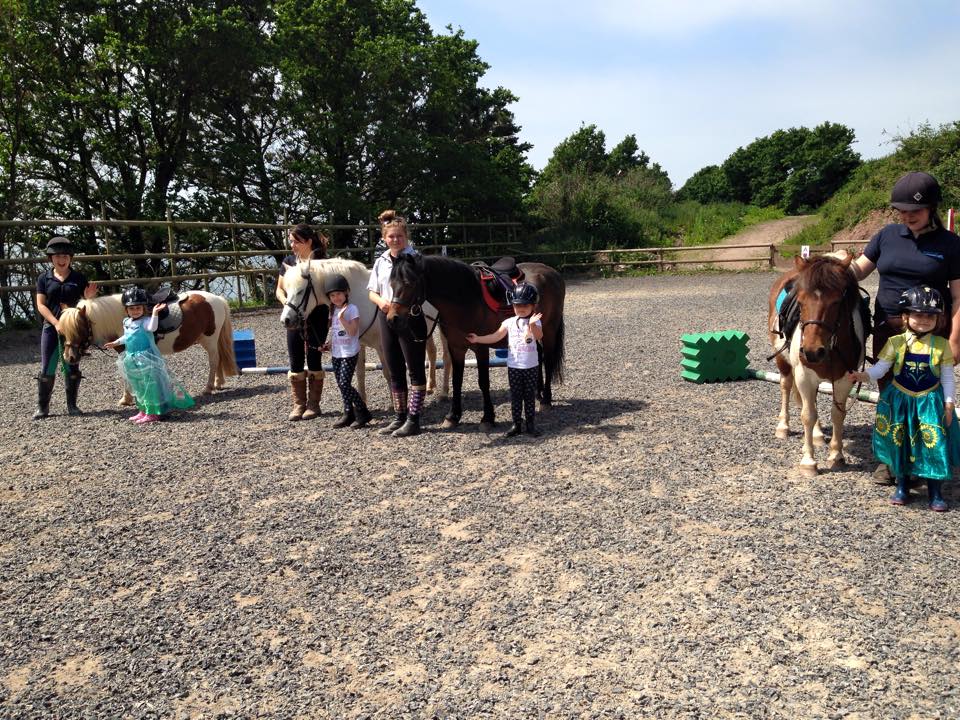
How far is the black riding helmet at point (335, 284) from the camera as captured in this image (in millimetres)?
6133

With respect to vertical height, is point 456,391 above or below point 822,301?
below

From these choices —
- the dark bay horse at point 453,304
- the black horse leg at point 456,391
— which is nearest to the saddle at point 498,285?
the dark bay horse at point 453,304

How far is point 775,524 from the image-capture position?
3857 mm

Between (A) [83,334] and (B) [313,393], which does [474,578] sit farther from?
(A) [83,334]

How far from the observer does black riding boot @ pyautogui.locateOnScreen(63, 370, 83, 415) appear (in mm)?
7141

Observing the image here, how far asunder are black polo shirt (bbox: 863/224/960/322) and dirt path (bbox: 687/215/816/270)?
21.2 m

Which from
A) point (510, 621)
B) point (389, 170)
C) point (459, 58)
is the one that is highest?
point (459, 58)

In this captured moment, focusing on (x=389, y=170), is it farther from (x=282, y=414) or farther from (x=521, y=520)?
(x=521, y=520)

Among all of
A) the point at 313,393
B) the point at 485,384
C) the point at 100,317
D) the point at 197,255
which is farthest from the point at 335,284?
the point at 197,255

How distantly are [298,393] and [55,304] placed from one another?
2.66 meters

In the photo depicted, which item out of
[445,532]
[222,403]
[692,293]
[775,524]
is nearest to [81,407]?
[222,403]

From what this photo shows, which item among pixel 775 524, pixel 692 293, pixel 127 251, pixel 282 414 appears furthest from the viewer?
pixel 692 293

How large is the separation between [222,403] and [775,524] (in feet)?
19.0

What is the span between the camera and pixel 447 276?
5.71 m
